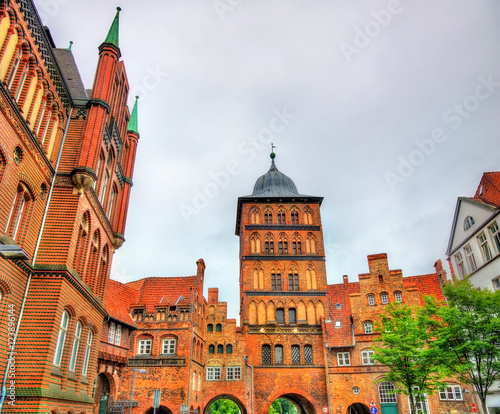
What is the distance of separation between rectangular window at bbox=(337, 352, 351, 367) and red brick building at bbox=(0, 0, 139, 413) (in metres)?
25.8

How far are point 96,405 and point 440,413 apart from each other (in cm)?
2671

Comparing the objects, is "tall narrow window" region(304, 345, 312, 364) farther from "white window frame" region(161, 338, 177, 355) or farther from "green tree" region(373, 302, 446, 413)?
"green tree" region(373, 302, 446, 413)

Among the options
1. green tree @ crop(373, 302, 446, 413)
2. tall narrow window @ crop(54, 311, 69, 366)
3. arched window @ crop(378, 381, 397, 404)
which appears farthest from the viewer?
arched window @ crop(378, 381, 397, 404)

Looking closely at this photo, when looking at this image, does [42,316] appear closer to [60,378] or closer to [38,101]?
[60,378]

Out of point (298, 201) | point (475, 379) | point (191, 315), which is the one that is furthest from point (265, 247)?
point (475, 379)

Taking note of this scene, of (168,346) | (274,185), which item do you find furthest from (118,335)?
(274,185)

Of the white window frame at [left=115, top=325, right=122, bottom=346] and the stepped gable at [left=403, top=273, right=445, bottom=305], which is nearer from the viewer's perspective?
the white window frame at [left=115, top=325, right=122, bottom=346]

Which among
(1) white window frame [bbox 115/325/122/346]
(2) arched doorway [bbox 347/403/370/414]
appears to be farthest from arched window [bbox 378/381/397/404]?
(1) white window frame [bbox 115/325/122/346]

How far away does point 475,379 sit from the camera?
1992cm

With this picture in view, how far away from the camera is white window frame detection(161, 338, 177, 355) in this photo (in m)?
32.3

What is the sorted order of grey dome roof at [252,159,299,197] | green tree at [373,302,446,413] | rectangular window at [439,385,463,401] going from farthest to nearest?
grey dome roof at [252,159,299,197], rectangular window at [439,385,463,401], green tree at [373,302,446,413]

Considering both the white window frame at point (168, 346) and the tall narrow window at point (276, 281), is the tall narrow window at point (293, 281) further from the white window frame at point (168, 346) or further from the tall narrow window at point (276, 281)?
the white window frame at point (168, 346)

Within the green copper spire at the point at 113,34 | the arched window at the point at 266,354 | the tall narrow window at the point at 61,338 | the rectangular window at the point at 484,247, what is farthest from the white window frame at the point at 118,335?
the rectangular window at the point at 484,247

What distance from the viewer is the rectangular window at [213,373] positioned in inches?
1449
